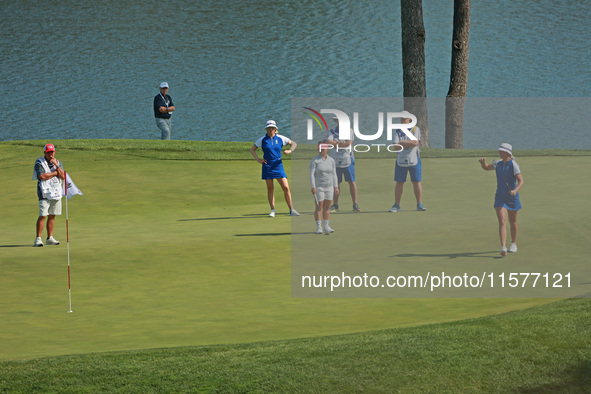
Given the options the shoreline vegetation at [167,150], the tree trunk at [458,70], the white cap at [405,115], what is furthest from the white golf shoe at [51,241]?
the tree trunk at [458,70]

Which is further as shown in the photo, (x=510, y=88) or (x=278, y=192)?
(x=510, y=88)

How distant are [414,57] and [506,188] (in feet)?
62.2

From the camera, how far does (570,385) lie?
7910 mm

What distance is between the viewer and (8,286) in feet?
40.1

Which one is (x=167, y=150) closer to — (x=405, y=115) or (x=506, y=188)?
(x=405, y=115)

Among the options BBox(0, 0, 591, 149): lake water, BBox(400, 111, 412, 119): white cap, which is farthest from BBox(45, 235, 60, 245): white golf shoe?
BBox(0, 0, 591, 149): lake water

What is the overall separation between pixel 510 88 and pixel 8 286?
141 feet

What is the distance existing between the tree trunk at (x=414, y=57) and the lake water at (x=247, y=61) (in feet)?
25.0

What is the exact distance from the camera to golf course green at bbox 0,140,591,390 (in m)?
9.88

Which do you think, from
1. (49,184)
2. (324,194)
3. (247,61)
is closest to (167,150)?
(49,184)

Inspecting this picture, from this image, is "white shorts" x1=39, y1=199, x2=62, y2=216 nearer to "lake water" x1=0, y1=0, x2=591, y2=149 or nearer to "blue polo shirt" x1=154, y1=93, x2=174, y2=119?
"blue polo shirt" x1=154, y1=93, x2=174, y2=119

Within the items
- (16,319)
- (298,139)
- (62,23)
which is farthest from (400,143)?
(62,23)

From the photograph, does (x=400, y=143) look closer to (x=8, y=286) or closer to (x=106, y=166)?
(x=8, y=286)

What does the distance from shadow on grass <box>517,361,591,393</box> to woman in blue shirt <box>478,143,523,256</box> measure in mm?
4638
